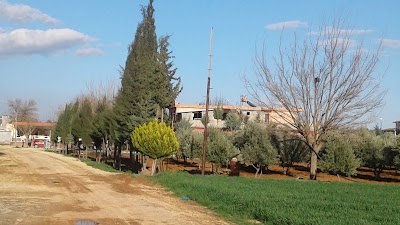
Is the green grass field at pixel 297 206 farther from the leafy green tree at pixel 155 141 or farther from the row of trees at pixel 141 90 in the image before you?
the row of trees at pixel 141 90

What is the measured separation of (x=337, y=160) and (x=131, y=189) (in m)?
16.8

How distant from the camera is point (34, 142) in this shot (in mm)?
102250

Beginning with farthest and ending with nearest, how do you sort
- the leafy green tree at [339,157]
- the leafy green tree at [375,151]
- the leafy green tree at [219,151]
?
the leafy green tree at [375,151]
the leafy green tree at [219,151]
the leafy green tree at [339,157]

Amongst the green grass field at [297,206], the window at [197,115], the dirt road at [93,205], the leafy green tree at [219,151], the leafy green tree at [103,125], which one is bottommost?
the dirt road at [93,205]

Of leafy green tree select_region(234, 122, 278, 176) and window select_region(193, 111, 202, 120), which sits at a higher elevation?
window select_region(193, 111, 202, 120)

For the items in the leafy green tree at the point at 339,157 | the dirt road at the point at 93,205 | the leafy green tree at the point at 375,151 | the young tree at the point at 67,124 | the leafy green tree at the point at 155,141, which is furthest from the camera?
the young tree at the point at 67,124

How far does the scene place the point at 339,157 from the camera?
33344 mm

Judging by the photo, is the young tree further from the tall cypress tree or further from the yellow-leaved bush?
the yellow-leaved bush

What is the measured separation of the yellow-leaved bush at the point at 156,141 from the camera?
91.6 feet

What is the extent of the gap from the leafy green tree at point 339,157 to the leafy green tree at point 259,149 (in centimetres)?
348

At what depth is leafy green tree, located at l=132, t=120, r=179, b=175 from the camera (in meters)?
27.9

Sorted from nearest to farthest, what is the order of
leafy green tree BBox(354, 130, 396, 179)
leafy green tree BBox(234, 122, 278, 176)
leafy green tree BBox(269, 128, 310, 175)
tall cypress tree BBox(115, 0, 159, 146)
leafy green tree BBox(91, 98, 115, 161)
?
1. tall cypress tree BBox(115, 0, 159, 146)
2. leafy green tree BBox(234, 122, 278, 176)
3. leafy green tree BBox(354, 130, 396, 179)
4. leafy green tree BBox(269, 128, 310, 175)
5. leafy green tree BBox(91, 98, 115, 161)

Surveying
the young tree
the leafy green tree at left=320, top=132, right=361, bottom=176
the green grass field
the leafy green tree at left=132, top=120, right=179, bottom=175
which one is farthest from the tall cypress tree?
the young tree

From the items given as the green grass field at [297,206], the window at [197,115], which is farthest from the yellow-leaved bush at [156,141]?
the window at [197,115]
